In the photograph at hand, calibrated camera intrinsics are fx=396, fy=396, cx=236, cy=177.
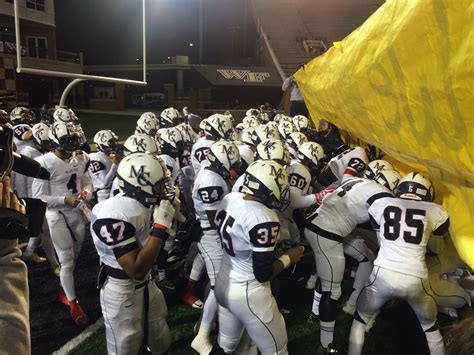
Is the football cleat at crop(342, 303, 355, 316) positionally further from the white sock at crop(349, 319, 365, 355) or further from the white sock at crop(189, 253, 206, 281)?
the white sock at crop(189, 253, 206, 281)

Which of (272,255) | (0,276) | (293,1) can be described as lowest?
(272,255)

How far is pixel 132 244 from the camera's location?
2719 mm

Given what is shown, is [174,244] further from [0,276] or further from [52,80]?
[52,80]

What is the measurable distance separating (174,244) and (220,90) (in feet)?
59.4

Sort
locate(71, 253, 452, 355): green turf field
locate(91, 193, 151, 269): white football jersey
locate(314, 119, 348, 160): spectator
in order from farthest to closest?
1. locate(314, 119, 348, 160): spectator
2. locate(71, 253, 452, 355): green turf field
3. locate(91, 193, 151, 269): white football jersey

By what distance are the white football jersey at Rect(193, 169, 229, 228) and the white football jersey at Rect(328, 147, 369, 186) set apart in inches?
80.3

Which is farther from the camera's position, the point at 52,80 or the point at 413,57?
the point at 52,80

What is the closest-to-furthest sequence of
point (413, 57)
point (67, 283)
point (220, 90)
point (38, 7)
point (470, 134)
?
point (470, 134)
point (413, 57)
point (67, 283)
point (220, 90)
point (38, 7)

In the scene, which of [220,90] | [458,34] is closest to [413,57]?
[458,34]

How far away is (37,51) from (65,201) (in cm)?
2485

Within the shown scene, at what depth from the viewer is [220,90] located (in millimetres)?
22469

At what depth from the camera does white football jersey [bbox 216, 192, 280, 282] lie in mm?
2777

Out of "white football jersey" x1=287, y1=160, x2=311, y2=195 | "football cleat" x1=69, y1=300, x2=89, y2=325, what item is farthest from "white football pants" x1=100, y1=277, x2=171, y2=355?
"white football jersey" x1=287, y1=160, x2=311, y2=195

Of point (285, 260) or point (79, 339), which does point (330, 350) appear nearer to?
point (285, 260)
